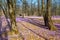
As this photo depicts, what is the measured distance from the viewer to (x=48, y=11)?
47.5 ft

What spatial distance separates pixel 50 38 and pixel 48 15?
5.11m

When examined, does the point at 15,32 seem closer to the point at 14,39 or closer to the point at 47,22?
the point at 14,39

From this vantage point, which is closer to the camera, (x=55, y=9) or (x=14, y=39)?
(x=14, y=39)

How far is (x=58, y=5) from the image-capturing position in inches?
2344

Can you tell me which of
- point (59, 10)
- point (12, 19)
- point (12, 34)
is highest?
point (12, 19)

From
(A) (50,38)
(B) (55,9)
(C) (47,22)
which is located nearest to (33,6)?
(B) (55,9)

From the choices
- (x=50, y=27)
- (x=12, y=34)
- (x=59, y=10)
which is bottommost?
(x=59, y=10)

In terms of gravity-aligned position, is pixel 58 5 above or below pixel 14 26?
below

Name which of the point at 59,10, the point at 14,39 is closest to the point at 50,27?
the point at 14,39

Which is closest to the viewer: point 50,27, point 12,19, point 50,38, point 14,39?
point 14,39

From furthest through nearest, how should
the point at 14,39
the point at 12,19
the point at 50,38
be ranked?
the point at 50,38 → the point at 12,19 → the point at 14,39

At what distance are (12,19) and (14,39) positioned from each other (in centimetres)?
129

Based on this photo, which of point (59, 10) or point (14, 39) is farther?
point (59, 10)

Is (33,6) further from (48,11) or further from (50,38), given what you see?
(50,38)
